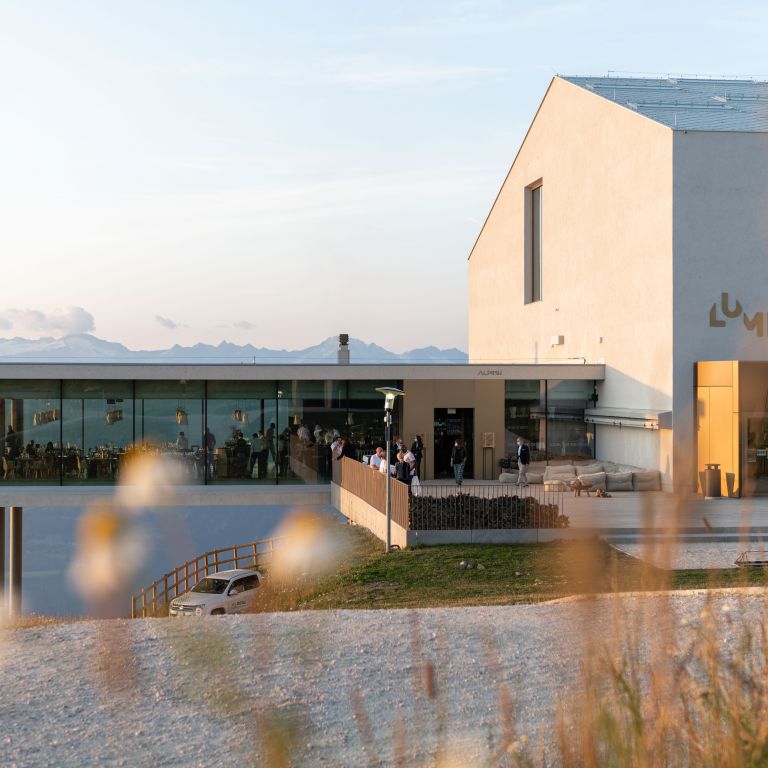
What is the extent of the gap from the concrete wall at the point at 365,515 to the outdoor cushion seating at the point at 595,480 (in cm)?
645

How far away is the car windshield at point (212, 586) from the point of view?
21.9m

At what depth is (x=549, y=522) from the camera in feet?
66.8

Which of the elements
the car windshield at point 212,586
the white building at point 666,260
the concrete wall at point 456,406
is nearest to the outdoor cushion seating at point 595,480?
the white building at point 666,260

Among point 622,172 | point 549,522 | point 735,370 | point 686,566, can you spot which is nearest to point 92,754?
point 686,566

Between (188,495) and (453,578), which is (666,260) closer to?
(453,578)

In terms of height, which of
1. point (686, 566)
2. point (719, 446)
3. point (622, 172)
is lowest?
point (686, 566)

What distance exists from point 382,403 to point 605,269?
875 centimetres

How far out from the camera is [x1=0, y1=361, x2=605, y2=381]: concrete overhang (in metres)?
27.8

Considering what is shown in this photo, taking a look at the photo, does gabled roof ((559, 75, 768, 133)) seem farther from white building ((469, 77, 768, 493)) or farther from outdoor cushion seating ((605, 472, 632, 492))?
outdoor cushion seating ((605, 472, 632, 492))

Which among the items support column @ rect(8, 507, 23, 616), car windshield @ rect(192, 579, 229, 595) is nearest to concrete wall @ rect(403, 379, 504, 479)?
car windshield @ rect(192, 579, 229, 595)

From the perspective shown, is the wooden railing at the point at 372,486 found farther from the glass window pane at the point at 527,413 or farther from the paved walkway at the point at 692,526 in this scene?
the glass window pane at the point at 527,413

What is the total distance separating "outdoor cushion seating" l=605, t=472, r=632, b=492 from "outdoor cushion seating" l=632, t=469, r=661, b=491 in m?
0.16

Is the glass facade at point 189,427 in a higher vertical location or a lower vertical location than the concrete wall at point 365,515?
higher

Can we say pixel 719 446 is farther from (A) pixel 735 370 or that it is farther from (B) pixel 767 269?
(B) pixel 767 269
